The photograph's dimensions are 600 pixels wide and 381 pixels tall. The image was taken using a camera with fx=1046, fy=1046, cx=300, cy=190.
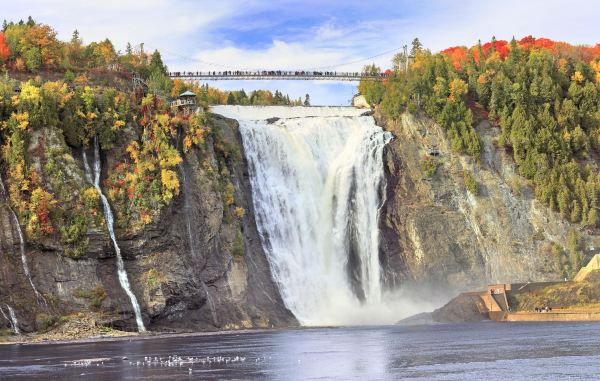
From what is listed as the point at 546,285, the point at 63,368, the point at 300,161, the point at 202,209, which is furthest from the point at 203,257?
the point at 63,368

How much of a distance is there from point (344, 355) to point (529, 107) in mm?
74014

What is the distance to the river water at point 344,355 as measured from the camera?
2265 inches

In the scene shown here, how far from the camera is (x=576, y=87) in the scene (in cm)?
13800

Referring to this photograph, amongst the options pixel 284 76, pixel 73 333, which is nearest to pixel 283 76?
pixel 284 76

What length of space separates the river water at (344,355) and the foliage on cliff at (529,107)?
3607cm

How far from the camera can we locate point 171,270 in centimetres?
9869

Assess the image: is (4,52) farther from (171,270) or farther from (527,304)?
(527,304)

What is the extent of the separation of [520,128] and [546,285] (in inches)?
1217

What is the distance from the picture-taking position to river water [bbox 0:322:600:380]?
57.5 metres

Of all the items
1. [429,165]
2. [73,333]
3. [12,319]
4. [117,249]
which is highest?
[429,165]

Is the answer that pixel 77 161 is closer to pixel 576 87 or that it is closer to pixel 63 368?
pixel 63 368

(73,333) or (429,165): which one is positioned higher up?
(429,165)

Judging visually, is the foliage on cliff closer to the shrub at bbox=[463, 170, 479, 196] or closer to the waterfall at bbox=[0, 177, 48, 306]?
the shrub at bbox=[463, 170, 479, 196]

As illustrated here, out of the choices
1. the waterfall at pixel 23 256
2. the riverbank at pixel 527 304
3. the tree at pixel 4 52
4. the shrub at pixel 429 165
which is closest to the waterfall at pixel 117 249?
the waterfall at pixel 23 256
